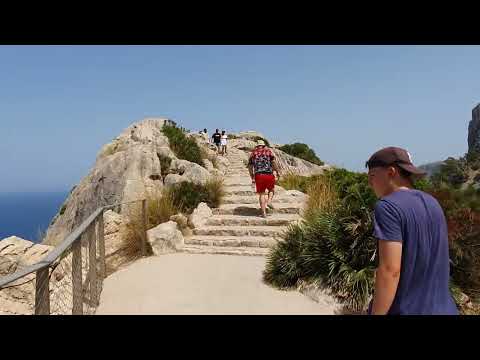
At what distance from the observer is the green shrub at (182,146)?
613 inches

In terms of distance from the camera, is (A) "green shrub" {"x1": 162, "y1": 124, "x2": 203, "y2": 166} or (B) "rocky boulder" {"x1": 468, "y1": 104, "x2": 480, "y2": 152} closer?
(A) "green shrub" {"x1": 162, "y1": 124, "x2": 203, "y2": 166}

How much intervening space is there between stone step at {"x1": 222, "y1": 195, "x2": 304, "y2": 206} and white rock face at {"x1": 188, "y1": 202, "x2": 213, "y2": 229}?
51.3 inches

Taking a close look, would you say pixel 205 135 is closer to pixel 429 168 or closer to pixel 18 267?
pixel 18 267

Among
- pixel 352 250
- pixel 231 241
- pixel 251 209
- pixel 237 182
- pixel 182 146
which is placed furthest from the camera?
pixel 182 146

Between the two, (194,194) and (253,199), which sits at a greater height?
(194,194)

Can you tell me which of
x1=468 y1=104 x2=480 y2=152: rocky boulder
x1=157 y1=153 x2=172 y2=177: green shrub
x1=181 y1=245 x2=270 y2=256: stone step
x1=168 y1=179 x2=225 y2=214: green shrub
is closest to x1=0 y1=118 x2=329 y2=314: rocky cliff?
x1=157 y1=153 x2=172 y2=177: green shrub

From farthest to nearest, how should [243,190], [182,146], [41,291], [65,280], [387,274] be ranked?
[182,146]
[243,190]
[65,280]
[41,291]
[387,274]

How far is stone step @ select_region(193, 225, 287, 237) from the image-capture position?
30.7 ft

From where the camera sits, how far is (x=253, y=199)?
12.3 metres

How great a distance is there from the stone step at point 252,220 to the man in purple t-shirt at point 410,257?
25.2ft

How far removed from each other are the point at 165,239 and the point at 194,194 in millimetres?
2879

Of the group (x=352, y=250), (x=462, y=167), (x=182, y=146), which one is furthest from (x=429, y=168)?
(x=462, y=167)

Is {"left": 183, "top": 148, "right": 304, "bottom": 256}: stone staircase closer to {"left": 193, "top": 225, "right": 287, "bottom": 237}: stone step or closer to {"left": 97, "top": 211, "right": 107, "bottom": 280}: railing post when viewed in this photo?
{"left": 193, "top": 225, "right": 287, "bottom": 237}: stone step

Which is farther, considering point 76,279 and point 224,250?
point 224,250
